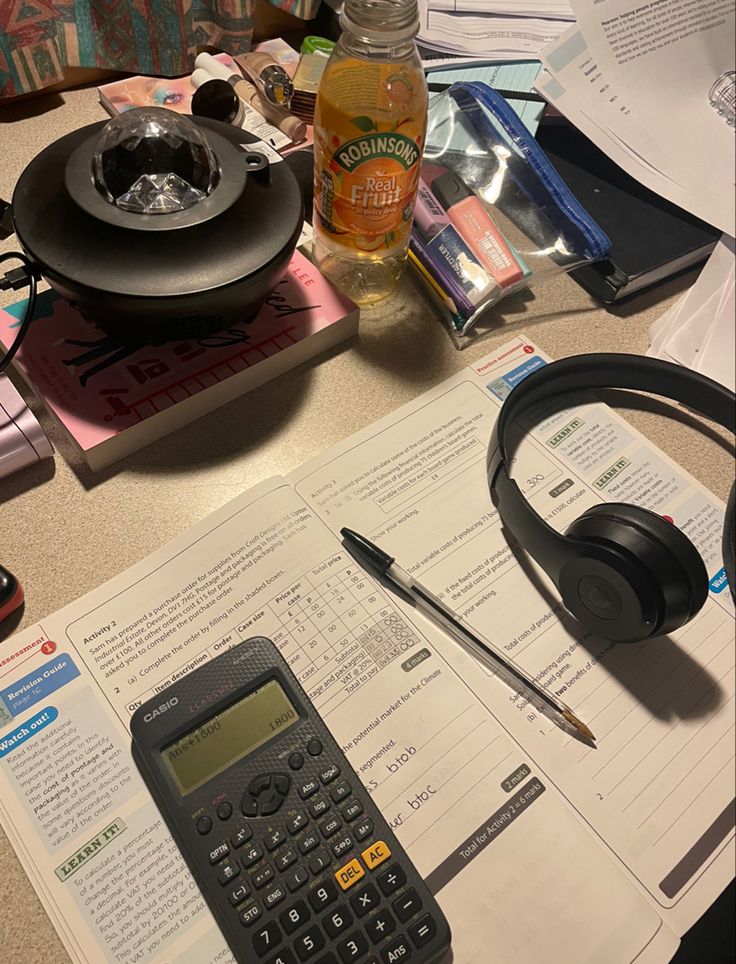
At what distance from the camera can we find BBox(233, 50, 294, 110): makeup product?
2.24 ft

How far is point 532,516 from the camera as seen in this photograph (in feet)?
1.41

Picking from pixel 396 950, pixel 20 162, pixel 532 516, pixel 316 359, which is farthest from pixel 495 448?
pixel 20 162

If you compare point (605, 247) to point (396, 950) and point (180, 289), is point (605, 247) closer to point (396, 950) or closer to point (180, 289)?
point (180, 289)

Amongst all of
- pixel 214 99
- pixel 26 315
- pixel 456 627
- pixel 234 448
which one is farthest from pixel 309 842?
pixel 214 99

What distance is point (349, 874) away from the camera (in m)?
0.35

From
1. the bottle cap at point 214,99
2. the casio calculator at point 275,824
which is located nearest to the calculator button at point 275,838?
the casio calculator at point 275,824

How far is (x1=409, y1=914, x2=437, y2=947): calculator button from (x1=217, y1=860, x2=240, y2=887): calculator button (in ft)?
0.30

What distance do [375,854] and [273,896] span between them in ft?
0.18

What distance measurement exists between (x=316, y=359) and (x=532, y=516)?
228 mm

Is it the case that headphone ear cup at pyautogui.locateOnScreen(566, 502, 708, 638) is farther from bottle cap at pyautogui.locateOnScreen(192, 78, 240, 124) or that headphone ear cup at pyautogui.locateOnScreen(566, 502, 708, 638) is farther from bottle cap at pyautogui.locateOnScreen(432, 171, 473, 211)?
bottle cap at pyautogui.locateOnScreen(192, 78, 240, 124)

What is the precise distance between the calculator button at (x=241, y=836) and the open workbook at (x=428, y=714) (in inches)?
1.3

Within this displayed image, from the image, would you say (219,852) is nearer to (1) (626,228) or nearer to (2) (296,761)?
(2) (296,761)

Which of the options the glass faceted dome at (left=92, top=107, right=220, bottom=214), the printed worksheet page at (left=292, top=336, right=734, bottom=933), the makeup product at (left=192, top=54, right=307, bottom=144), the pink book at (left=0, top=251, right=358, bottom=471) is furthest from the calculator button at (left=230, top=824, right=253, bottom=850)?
the makeup product at (left=192, top=54, right=307, bottom=144)

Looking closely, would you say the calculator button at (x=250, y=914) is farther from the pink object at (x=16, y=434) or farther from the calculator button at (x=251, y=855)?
the pink object at (x=16, y=434)
